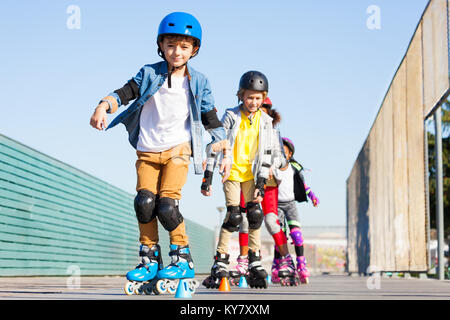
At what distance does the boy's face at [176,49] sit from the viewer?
13.8 feet

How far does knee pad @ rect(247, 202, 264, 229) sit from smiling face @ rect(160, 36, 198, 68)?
1681mm

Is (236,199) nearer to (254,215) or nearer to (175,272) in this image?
(254,215)

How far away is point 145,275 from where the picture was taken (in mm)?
3998

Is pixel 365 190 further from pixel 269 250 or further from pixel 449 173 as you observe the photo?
pixel 269 250

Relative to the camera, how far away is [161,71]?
4277 mm

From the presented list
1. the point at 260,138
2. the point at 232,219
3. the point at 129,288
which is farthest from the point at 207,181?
the point at 129,288

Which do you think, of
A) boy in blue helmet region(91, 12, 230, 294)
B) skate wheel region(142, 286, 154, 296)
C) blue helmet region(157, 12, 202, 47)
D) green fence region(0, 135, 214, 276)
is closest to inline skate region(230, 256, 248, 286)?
boy in blue helmet region(91, 12, 230, 294)

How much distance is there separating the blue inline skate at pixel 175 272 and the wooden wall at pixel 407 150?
5.51m

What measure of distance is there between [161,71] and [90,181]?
10563mm

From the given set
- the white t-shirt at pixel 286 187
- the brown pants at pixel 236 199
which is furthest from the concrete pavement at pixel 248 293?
the white t-shirt at pixel 286 187

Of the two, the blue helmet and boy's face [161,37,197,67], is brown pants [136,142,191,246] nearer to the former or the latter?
boy's face [161,37,197,67]

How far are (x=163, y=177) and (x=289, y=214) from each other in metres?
4.13

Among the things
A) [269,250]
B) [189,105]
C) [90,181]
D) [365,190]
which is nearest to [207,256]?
[269,250]

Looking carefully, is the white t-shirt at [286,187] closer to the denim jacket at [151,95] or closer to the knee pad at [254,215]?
the knee pad at [254,215]
